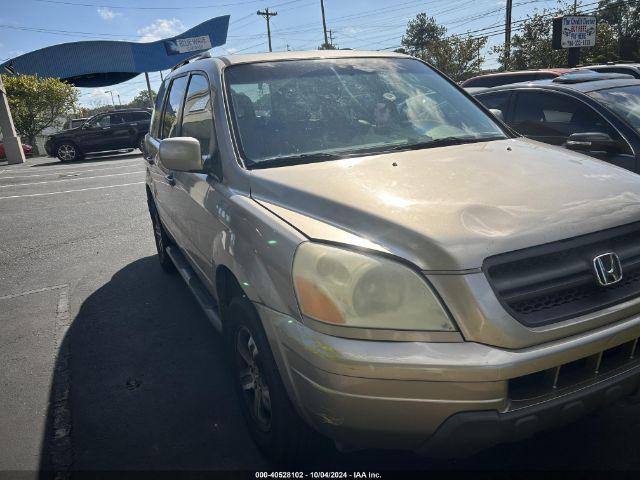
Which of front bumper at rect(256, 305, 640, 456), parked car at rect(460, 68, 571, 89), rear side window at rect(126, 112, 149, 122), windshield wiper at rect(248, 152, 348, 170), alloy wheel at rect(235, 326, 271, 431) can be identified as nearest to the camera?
front bumper at rect(256, 305, 640, 456)

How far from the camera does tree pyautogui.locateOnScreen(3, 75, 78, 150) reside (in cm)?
2847

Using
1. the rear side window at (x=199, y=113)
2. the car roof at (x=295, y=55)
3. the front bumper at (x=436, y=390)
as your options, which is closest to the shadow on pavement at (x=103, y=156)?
the rear side window at (x=199, y=113)

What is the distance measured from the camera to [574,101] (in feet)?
16.2

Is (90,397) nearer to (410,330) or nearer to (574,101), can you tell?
(410,330)

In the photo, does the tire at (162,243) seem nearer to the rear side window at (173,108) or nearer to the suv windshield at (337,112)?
the rear side window at (173,108)

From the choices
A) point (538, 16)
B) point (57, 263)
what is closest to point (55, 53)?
point (538, 16)

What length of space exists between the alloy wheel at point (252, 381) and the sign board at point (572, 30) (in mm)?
19438

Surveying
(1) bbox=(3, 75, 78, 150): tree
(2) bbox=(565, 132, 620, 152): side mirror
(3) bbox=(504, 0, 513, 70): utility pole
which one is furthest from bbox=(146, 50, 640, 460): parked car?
(1) bbox=(3, 75, 78, 150): tree

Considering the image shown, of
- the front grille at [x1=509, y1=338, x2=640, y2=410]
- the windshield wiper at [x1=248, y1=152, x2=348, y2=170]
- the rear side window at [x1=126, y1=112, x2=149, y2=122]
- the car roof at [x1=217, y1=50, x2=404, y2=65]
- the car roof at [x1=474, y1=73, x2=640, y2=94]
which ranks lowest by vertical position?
the front grille at [x1=509, y1=338, x2=640, y2=410]

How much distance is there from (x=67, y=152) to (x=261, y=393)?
834 inches

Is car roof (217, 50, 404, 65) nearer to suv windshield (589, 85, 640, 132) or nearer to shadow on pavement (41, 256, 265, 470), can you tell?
shadow on pavement (41, 256, 265, 470)

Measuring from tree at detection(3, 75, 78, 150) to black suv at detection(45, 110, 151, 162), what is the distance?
35.7ft

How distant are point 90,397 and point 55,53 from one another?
49.5 meters

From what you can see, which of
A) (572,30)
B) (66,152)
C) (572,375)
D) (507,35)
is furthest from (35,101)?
(572,375)
